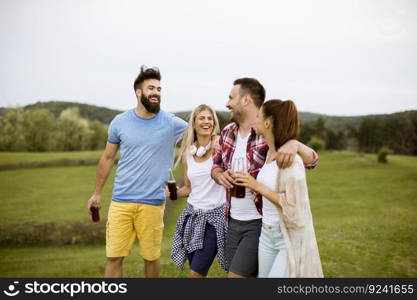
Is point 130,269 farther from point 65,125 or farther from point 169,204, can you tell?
point 65,125

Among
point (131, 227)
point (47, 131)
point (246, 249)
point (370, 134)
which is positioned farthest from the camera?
point (47, 131)

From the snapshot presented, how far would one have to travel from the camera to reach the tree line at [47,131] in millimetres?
46728

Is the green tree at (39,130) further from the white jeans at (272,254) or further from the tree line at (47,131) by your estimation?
the white jeans at (272,254)

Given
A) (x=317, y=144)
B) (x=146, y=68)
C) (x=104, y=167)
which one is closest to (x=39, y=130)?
(x=317, y=144)

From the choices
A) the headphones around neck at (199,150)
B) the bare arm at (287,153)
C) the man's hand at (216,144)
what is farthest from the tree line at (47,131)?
the bare arm at (287,153)

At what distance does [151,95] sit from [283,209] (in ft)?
7.56

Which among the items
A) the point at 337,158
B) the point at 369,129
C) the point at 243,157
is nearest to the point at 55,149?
the point at 337,158

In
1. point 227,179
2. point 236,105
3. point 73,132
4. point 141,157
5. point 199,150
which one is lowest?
point 73,132

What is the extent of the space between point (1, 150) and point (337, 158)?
122 ft

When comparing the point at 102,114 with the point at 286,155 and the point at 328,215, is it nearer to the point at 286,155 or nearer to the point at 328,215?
the point at 328,215

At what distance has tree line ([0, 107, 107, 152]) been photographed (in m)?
46.7

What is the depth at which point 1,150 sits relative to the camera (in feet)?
146

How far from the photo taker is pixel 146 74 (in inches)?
189

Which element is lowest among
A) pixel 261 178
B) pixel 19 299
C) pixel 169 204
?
pixel 169 204
